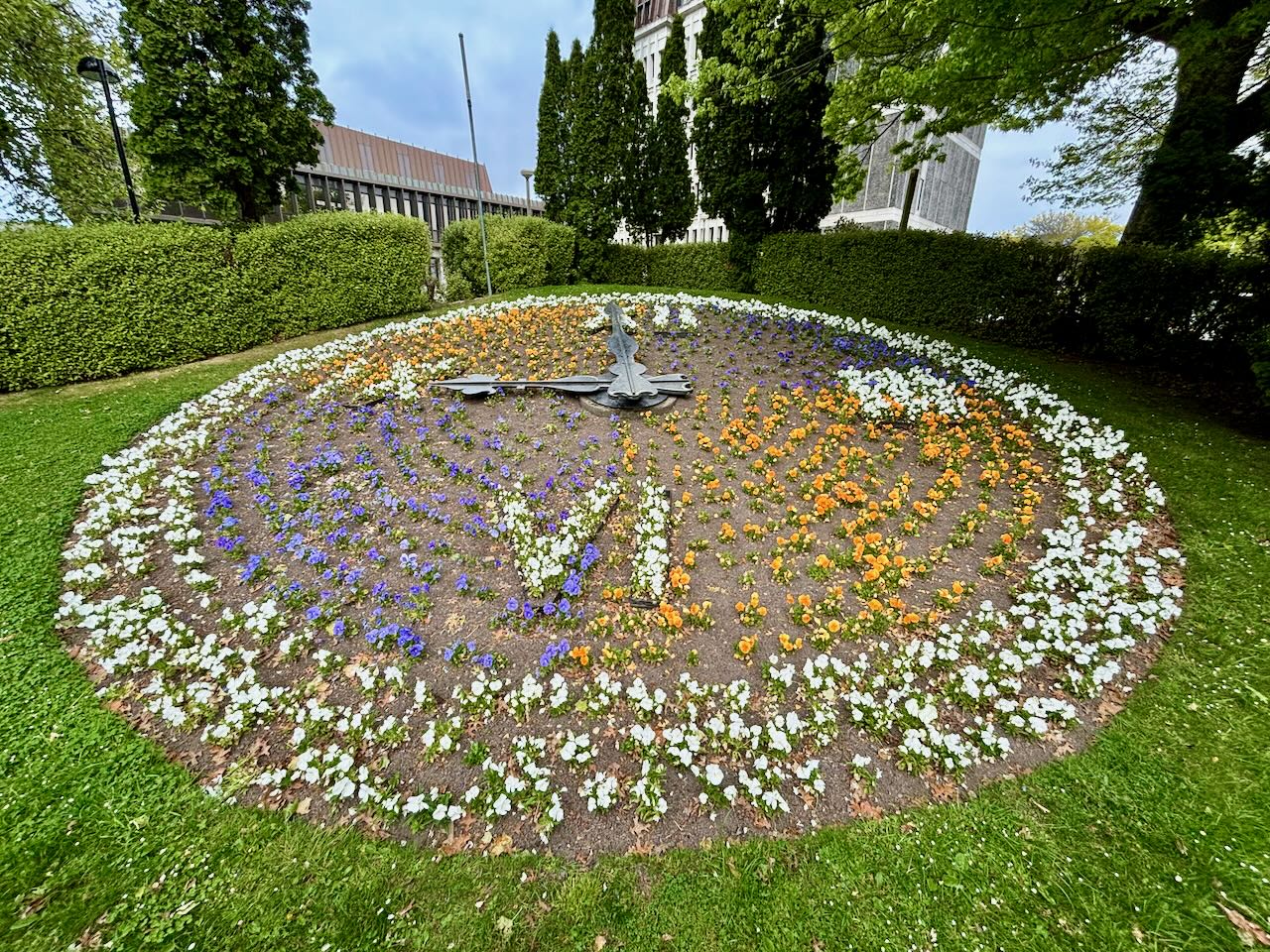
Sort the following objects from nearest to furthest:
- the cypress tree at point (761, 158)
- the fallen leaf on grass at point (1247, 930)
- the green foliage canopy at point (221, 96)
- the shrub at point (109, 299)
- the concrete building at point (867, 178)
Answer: the fallen leaf on grass at point (1247, 930) < the shrub at point (109, 299) < the green foliage canopy at point (221, 96) < the cypress tree at point (761, 158) < the concrete building at point (867, 178)

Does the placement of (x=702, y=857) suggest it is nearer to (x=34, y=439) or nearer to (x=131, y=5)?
(x=34, y=439)

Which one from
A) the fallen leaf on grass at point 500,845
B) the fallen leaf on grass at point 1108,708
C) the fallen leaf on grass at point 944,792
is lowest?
the fallen leaf on grass at point 500,845

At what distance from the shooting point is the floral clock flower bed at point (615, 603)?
3023 millimetres

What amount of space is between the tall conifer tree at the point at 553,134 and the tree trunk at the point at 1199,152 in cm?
1622

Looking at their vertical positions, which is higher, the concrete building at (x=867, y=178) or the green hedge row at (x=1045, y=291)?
the concrete building at (x=867, y=178)

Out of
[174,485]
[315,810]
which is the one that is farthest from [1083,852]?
[174,485]

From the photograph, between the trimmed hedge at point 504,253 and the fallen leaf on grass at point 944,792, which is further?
the trimmed hedge at point 504,253

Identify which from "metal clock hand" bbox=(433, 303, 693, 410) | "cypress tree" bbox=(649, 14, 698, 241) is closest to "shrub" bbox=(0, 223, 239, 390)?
"metal clock hand" bbox=(433, 303, 693, 410)

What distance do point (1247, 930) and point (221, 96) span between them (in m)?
18.1

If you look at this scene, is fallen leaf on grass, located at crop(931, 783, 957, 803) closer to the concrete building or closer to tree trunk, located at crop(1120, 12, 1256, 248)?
tree trunk, located at crop(1120, 12, 1256, 248)

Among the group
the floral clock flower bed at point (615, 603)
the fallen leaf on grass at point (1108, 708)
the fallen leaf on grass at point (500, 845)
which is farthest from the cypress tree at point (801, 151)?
the fallen leaf on grass at point (500, 845)

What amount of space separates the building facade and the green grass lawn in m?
39.1

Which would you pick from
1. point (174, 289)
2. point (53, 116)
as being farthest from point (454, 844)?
point (53, 116)

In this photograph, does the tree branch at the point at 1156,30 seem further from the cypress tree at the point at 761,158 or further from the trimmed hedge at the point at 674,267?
the trimmed hedge at the point at 674,267
